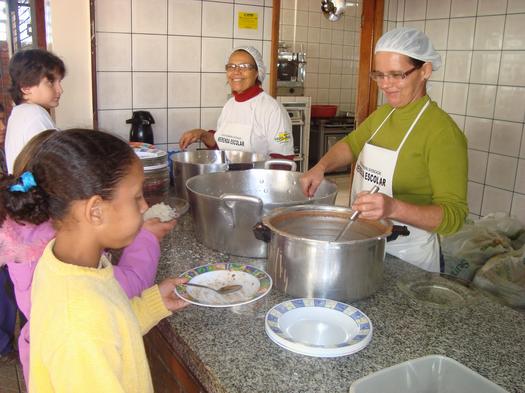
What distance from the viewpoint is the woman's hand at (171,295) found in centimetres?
108

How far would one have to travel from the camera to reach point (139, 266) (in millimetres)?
1171

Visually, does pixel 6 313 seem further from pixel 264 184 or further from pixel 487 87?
pixel 487 87

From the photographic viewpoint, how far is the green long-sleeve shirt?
4.43 feet

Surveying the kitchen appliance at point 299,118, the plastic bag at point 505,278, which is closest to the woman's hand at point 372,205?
the plastic bag at point 505,278

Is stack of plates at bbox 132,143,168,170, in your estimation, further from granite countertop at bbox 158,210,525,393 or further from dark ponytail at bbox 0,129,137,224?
dark ponytail at bbox 0,129,137,224

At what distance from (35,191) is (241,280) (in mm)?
535

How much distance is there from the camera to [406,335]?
39.9 inches

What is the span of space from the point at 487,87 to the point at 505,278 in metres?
1.47

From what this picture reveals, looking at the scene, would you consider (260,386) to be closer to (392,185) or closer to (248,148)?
(392,185)

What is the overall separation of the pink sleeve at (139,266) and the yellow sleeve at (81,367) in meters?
0.39

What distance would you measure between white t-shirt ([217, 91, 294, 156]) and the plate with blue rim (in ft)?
4.30

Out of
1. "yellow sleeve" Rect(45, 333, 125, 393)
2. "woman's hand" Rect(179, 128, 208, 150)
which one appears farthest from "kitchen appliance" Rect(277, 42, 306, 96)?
"yellow sleeve" Rect(45, 333, 125, 393)

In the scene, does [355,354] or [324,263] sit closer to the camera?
[355,354]

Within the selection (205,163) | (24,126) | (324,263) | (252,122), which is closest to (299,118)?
(252,122)
